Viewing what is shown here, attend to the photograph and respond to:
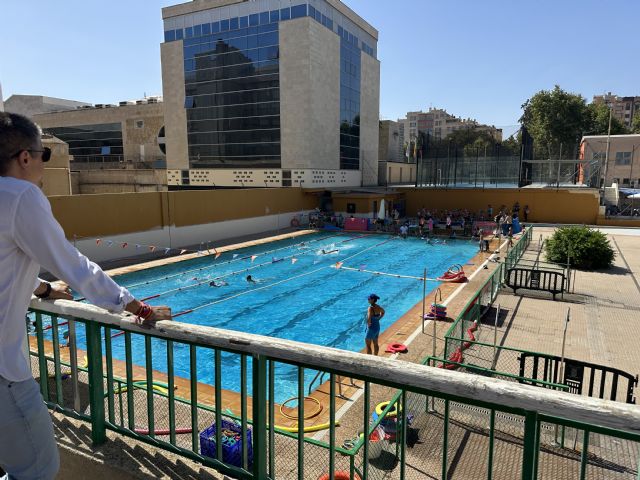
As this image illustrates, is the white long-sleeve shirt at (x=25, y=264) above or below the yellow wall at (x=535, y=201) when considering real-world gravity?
above

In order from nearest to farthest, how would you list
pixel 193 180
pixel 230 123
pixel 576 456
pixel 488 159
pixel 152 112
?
pixel 576 456 → pixel 488 159 → pixel 230 123 → pixel 193 180 → pixel 152 112

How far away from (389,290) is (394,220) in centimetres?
1515

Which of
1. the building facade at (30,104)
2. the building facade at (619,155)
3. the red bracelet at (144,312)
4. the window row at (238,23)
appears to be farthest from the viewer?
the building facade at (30,104)

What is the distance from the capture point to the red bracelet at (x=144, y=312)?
2.30 metres

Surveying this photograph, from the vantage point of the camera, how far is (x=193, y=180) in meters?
43.2

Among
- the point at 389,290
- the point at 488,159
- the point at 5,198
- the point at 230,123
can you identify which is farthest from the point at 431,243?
the point at 5,198

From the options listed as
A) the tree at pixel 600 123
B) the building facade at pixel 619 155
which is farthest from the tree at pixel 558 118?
the building facade at pixel 619 155

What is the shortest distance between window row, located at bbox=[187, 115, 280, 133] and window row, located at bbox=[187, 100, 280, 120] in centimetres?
35

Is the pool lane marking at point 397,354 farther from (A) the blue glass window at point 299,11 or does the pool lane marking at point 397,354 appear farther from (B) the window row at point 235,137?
(A) the blue glass window at point 299,11

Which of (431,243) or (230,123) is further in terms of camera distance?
(230,123)

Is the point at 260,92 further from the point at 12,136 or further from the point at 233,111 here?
the point at 12,136

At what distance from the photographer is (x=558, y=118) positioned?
58.0 metres

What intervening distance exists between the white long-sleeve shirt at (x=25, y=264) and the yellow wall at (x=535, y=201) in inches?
1448

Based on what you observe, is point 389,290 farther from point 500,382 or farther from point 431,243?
point 500,382
